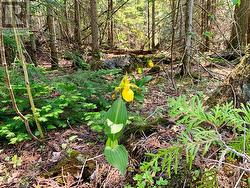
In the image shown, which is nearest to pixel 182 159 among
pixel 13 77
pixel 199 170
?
pixel 199 170

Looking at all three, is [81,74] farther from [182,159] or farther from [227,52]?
[227,52]

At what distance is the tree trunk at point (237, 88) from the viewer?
6.59ft

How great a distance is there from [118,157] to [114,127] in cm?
22

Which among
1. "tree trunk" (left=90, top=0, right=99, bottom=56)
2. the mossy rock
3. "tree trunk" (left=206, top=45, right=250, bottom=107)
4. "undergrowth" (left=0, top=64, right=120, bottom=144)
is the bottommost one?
the mossy rock

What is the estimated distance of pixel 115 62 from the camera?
311 inches

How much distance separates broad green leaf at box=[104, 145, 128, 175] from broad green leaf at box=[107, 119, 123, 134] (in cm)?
14

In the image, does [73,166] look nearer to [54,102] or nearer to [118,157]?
[118,157]

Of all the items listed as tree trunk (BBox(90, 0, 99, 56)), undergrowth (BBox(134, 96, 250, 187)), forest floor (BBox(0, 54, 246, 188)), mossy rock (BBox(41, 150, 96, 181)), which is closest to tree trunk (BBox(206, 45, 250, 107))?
undergrowth (BBox(134, 96, 250, 187))

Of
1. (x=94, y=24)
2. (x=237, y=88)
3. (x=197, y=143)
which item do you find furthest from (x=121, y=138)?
(x=94, y=24)

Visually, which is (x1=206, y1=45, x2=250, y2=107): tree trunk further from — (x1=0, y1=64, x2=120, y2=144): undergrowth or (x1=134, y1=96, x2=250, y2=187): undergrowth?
(x1=0, y1=64, x2=120, y2=144): undergrowth

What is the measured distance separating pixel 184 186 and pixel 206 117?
2.05 feet

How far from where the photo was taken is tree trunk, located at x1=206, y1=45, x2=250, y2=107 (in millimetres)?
Answer: 2008

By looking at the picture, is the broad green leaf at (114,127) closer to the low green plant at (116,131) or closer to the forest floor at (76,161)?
the low green plant at (116,131)

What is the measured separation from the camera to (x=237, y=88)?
207 centimetres
